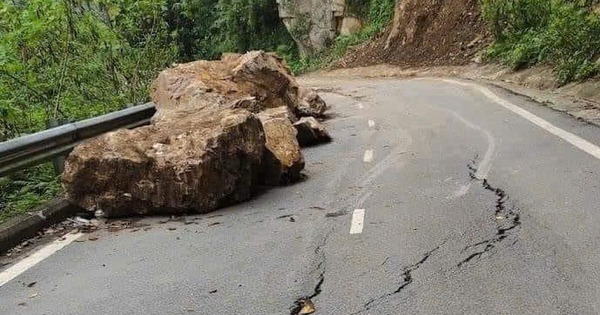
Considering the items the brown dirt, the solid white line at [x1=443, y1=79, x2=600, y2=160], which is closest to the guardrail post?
the solid white line at [x1=443, y1=79, x2=600, y2=160]

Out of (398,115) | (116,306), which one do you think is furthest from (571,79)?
(116,306)

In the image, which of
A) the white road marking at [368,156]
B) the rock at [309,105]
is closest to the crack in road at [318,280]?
the white road marking at [368,156]

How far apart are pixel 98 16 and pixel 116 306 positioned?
1067cm

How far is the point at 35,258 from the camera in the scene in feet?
19.6

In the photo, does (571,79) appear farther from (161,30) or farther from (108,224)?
(108,224)

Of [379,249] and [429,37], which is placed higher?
[379,249]

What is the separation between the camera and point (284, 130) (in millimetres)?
9391

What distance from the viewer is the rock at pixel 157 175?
7.33 m

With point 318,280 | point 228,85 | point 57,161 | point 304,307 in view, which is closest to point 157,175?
point 57,161

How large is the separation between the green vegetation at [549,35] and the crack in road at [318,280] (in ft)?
34.9

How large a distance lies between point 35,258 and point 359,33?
35.0 metres

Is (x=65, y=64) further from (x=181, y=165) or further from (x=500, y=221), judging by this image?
(x=500, y=221)

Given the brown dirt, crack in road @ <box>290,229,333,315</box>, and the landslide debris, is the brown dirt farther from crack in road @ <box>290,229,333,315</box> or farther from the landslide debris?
crack in road @ <box>290,229,333,315</box>

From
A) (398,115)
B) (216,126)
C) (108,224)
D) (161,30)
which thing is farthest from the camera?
(161,30)
